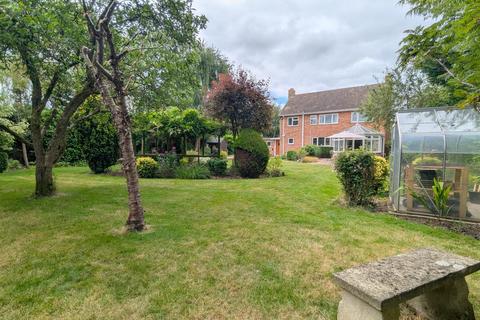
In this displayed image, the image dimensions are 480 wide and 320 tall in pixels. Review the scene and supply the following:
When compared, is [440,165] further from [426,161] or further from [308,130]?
[308,130]

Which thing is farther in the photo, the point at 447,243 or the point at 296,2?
the point at 296,2

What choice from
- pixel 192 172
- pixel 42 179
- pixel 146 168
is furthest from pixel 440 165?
pixel 146 168

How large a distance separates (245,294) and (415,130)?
5.50m

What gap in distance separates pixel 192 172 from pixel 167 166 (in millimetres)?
1364

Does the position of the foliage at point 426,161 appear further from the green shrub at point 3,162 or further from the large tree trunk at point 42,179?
the green shrub at point 3,162

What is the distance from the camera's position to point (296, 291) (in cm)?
269

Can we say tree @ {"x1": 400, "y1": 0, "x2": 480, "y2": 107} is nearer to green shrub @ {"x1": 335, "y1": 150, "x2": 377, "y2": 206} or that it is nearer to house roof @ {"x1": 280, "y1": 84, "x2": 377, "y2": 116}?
green shrub @ {"x1": 335, "y1": 150, "x2": 377, "y2": 206}

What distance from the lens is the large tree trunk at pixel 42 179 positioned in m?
6.88

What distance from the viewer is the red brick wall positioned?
25.4m

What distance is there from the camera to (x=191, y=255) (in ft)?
11.6

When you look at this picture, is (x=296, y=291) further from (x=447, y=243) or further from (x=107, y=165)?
(x=107, y=165)

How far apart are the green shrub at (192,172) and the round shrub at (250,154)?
5.17 feet

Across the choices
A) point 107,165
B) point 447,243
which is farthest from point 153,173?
Answer: point 447,243

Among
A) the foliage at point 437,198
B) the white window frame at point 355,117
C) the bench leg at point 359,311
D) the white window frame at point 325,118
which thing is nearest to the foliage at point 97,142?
the foliage at point 437,198
